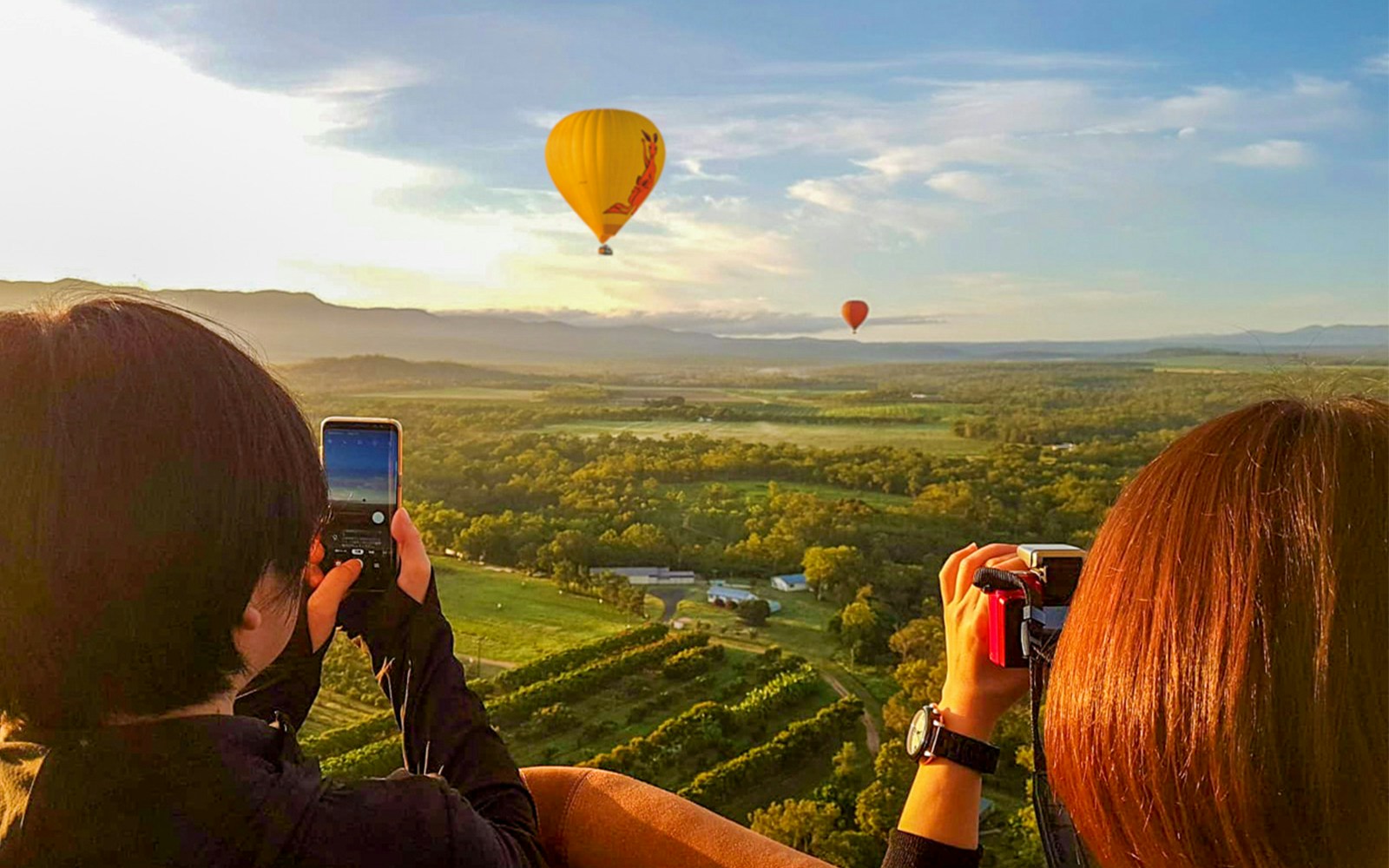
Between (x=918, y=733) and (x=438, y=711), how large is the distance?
0.33 meters

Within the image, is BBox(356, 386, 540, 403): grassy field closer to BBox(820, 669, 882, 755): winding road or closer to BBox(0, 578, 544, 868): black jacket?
BBox(820, 669, 882, 755): winding road

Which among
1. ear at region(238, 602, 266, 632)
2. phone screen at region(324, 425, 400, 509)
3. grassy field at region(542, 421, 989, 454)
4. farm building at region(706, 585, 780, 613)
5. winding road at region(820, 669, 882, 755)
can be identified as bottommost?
winding road at region(820, 669, 882, 755)

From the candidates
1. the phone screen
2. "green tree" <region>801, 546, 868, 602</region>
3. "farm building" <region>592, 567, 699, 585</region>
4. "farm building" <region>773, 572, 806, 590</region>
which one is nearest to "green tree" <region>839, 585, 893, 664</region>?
"green tree" <region>801, 546, 868, 602</region>

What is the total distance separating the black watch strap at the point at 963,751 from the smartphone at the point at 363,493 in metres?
0.40

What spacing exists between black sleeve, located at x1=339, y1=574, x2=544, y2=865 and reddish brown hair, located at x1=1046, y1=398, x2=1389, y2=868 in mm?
375

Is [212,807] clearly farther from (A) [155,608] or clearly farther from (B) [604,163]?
(B) [604,163]

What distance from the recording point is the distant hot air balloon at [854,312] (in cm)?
1409

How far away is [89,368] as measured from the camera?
0.51 metres

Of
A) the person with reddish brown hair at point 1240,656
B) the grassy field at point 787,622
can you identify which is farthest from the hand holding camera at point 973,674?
the grassy field at point 787,622

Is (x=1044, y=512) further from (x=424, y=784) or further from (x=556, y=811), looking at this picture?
(x=424, y=784)

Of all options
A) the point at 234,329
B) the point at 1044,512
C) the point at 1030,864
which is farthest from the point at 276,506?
the point at 1044,512

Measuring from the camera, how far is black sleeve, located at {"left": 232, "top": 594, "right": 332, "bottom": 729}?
74cm

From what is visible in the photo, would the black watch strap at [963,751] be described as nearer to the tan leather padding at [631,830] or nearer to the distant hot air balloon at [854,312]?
the tan leather padding at [631,830]

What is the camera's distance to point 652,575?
615 cm
